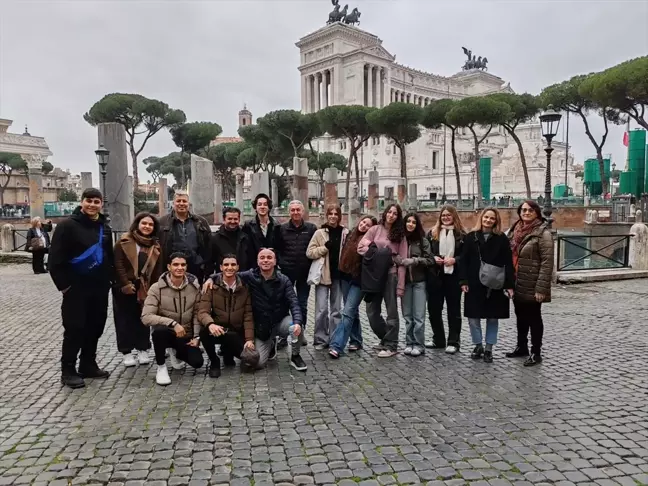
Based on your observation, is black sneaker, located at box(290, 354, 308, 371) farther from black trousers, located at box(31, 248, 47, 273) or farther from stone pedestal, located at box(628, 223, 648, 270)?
Result: black trousers, located at box(31, 248, 47, 273)

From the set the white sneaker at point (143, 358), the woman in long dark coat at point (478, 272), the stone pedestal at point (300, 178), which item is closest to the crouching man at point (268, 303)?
the white sneaker at point (143, 358)

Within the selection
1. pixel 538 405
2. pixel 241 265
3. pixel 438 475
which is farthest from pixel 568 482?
pixel 241 265

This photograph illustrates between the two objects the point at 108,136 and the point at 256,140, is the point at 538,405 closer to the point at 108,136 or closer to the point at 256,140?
the point at 108,136

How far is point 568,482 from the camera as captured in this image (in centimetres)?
277

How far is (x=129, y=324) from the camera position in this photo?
473 centimetres

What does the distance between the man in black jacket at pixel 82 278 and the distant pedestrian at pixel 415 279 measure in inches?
110

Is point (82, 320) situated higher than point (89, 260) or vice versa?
point (89, 260)

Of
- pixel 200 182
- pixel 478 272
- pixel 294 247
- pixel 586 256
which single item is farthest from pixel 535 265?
pixel 200 182

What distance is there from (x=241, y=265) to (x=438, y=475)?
2939 millimetres

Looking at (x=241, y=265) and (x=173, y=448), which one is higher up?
(x=241, y=265)

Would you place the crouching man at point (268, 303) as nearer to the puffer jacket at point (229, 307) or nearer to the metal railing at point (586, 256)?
the puffer jacket at point (229, 307)

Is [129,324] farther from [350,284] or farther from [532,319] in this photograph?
[532,319]

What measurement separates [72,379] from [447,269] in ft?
12.0

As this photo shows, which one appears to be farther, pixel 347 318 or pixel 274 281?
pixel 347 318
